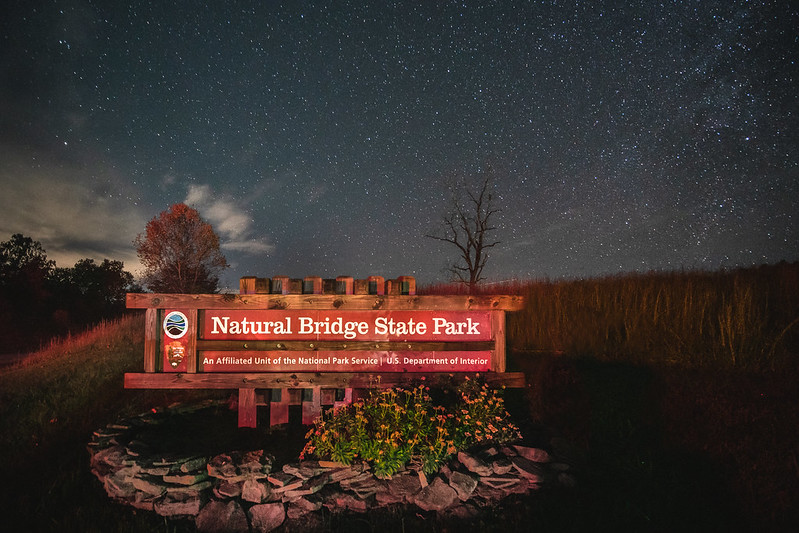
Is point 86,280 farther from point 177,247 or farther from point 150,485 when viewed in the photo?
point 150,485

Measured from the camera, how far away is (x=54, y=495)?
4887 millimetres

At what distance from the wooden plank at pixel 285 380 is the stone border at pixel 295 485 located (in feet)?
3.65

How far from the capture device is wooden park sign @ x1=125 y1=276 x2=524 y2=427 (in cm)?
569

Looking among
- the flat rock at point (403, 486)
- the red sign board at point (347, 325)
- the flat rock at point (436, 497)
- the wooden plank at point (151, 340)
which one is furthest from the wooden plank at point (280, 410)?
the flat rock at point (436, 497)

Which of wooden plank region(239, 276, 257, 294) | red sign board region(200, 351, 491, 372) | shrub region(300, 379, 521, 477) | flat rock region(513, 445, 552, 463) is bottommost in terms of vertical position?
flat rock region(513, 445, 552, 463)

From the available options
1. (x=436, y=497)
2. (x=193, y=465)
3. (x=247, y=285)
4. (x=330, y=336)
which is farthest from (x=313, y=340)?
(x=436, y=497)

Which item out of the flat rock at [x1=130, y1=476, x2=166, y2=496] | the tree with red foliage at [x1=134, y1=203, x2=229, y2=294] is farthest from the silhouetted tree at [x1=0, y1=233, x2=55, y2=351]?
the flat rock at [x1=130, y1=476, x2=166, y2=496]

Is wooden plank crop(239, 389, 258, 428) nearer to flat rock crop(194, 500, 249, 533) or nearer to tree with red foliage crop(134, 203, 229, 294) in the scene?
flat rock crop(194, 500, 249, 533)

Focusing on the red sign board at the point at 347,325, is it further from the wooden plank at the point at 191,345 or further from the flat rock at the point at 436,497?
the flat rock at the point at 436,497

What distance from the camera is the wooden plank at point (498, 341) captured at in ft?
19.3

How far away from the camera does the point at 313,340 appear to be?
19.0 ft

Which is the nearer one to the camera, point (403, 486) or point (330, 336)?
point (403, 486)

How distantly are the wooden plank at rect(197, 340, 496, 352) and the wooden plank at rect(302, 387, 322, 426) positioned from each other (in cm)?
60

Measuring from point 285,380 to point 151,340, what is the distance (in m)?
1.96
